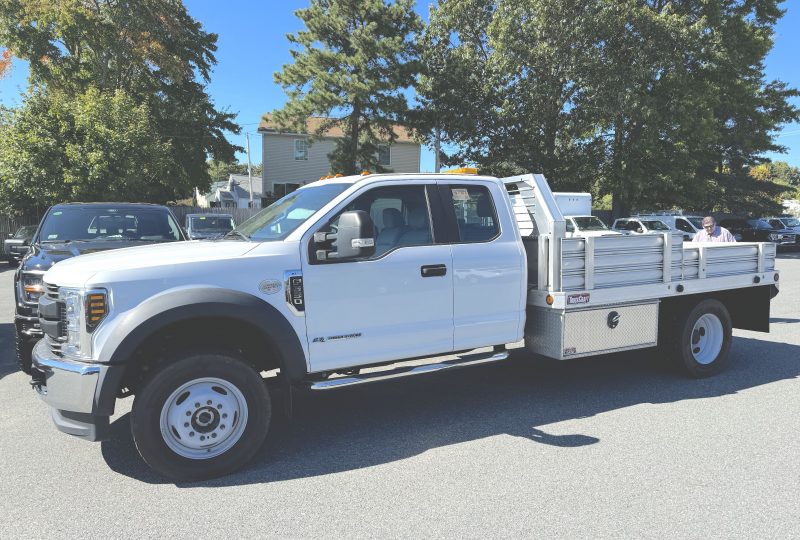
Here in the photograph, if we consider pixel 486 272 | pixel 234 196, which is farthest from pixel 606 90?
pixel 234 196

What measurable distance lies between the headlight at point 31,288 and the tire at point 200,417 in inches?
109

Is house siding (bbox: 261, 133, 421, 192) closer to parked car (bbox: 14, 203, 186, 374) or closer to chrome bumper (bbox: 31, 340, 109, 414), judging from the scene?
parked car (bbox: 14, 203, 186, 374)

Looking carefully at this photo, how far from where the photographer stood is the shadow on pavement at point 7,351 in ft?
21.1

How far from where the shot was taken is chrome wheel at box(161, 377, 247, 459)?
12.1ft

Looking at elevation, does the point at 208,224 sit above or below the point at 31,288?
above

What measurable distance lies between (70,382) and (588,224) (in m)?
19.5

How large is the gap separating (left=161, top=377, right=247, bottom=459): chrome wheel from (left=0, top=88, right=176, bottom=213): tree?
777 inches

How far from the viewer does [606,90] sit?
78.5ft

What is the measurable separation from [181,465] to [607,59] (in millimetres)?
25501

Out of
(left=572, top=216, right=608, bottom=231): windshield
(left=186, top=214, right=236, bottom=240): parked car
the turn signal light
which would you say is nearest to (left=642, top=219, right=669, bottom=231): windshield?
(left=572, top=216, right=608, bottom=231): windshield

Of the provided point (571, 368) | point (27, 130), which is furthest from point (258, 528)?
point (27, 130)

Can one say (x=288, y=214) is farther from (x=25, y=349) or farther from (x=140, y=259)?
(x=25, y=349)

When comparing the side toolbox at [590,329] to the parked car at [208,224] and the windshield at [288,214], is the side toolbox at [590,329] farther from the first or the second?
the parked car at [208,224]

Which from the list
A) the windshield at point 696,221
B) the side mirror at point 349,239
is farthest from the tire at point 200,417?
the windshield at point 696,221
